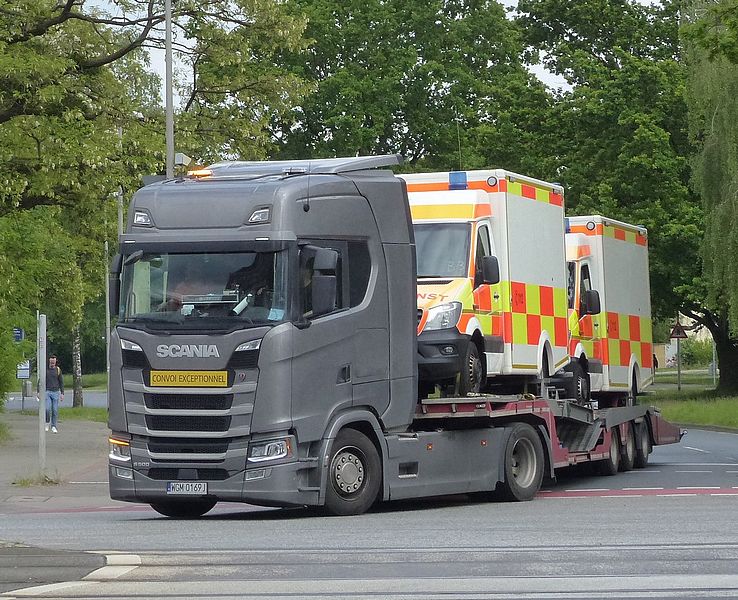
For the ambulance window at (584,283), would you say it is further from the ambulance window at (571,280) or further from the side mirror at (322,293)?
the side mirror at (322,293)

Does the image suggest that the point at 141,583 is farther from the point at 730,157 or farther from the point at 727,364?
the point at 727,364

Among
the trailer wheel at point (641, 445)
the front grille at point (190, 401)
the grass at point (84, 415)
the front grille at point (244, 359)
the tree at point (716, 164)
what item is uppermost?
the tree at point (716, 164)

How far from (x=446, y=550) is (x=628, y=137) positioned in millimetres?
41157

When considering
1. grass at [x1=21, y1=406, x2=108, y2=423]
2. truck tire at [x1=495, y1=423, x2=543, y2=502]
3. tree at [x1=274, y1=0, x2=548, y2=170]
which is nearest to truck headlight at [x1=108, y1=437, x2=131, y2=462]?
truck tire at [x1=495, y1=423, x2=543, y2=502]

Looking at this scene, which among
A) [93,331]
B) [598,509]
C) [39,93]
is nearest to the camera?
[598,509]

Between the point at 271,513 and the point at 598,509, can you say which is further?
the point at 271,513

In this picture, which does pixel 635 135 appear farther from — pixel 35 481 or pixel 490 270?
pixel 490 270

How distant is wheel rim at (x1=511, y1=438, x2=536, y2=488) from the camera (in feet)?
61.0

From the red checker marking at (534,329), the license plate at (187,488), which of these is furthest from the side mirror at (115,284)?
the red checker marking at (534,329)

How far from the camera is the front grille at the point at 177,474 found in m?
15.1

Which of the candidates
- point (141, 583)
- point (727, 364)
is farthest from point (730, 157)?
point (141, 583)

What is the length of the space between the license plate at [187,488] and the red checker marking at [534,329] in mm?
5386

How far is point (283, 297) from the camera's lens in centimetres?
1512

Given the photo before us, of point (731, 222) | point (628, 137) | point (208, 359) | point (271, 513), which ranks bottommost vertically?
point (271, 513)
